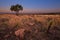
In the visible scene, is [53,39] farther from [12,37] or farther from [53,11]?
[12,37]

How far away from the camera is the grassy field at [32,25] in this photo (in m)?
2.03

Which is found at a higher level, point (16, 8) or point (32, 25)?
point (16, 8)

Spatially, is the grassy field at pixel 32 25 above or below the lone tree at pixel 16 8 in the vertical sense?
below

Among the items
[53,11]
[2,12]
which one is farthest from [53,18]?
[2,12]

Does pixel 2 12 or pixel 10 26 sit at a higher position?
pixel 2 12

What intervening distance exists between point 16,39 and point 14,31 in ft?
0.48

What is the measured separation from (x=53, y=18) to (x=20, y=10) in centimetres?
61

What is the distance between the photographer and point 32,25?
208 centimetres

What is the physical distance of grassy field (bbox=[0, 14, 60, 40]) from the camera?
2.03 metres

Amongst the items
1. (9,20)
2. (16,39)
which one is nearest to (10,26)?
(9,20)

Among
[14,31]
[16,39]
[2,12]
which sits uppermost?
[2,12]

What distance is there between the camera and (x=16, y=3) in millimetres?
2098

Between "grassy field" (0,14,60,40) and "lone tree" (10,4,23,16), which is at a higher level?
"lone tree" (10,4,23,16)

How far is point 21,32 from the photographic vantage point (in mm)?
2051
